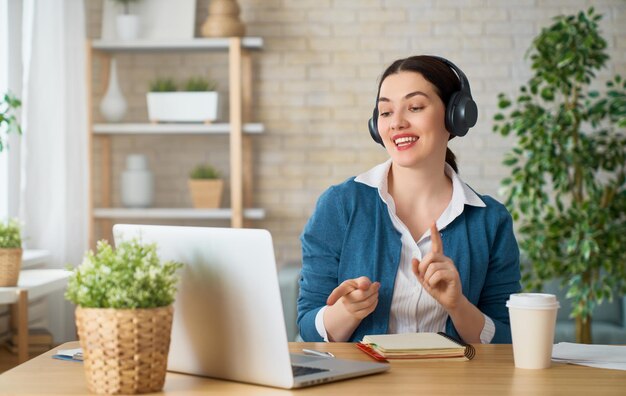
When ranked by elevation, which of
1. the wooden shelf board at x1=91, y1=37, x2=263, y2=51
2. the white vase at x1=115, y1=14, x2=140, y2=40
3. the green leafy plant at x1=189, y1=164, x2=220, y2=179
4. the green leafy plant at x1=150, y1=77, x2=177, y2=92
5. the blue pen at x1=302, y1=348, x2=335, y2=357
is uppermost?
the white vase at x1=115, y1=14, x2=140, y2=40

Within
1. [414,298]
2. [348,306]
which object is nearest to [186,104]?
[414,298]

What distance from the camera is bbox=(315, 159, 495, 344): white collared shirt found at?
6.56 feet

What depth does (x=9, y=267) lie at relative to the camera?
11.0 ft

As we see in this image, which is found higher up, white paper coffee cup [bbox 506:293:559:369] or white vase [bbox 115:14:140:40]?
white vase [bbox 115:14:140:40]

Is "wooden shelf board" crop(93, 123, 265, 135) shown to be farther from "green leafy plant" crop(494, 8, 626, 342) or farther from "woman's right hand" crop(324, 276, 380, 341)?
"woman's right hand" crop(324, 276, 380, 341)

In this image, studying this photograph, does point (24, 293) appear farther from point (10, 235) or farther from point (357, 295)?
point (357, 295)

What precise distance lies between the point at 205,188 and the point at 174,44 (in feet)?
2.40

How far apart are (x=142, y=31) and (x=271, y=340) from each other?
3.66 m

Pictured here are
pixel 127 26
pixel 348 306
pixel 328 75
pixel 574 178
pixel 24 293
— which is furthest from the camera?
pixel 328 75

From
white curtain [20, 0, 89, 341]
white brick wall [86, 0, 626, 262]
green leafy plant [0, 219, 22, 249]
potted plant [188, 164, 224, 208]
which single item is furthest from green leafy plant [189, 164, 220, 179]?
green leafy plant [0, 219, 22, 249]

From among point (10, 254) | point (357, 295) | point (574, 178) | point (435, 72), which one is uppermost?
point (435, 72)

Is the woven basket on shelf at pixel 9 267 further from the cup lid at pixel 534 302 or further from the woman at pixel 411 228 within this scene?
the cup lid at pixel 534 302

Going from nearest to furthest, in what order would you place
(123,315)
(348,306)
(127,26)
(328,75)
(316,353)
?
(123,315)
(316,353)
(348,306)
(127,26)
(328,75)

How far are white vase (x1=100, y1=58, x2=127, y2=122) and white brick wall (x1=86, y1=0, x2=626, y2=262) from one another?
161 mm
